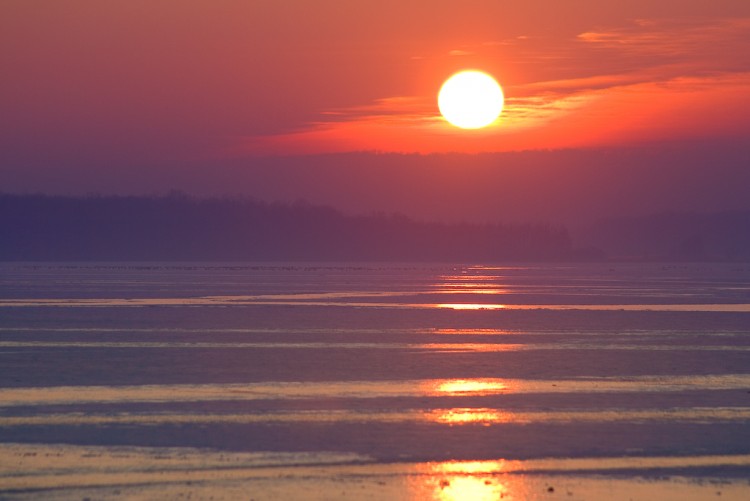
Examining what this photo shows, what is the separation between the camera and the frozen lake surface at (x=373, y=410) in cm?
1241

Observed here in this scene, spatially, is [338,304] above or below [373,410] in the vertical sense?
above

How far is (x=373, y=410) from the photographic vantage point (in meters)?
17.2

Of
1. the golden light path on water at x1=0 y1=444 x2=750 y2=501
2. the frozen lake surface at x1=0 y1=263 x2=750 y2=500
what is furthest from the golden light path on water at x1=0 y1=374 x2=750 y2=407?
the golden light path on water at x1=0 y1=444 x2=750 y2=501

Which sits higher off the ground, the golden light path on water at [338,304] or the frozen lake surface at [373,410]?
the golden light path on water at [338,304]

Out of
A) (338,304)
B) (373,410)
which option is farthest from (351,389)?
(338,304)

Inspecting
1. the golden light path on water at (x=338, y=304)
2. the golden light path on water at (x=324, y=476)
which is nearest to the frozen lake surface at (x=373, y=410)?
the golden light path on water at (x=324, y=476)

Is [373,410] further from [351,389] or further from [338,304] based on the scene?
[338,304]

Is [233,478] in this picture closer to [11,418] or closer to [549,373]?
[11,418]

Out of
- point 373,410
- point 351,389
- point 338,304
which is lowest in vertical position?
point 373,410

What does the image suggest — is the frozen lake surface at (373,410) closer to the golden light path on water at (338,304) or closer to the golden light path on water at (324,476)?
the golden light path on water at (324,476)

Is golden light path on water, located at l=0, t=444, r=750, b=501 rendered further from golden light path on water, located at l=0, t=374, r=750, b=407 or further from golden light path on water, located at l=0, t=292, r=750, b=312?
golden light path on water, located at l=0, t=292, r=750, b=312

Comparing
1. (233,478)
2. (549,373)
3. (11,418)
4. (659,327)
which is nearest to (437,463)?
(233,478)

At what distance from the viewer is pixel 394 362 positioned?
23828mm

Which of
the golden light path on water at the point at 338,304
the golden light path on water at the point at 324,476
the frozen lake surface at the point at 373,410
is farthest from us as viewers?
the golden light path on water at the point at 338,304
